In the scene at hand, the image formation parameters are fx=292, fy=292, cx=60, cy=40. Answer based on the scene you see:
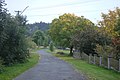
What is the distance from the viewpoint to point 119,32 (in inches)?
973

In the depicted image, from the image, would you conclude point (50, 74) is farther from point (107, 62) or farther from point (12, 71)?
point (107, 62)

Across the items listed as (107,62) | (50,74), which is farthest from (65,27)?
(50,74)

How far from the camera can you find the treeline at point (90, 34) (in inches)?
1195

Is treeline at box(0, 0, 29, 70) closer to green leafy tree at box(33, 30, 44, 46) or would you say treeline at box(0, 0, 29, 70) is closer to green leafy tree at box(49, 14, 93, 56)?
green leafy tree at box(49, 14, 93, 56)

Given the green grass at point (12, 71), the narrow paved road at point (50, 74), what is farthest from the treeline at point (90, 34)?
the green grass at point (12, 71)

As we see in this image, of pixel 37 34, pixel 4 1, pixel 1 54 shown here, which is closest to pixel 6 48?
pixel 1 54

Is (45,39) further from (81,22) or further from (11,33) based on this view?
(11,33)

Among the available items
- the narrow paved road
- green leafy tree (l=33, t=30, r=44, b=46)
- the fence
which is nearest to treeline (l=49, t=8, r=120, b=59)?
the fence

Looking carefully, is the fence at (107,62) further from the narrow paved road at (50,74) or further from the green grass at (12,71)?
the green grass at (12,71)

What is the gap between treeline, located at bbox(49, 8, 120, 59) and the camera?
30.4 metres

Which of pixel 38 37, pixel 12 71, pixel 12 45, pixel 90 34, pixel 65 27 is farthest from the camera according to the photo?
pixel 38 37

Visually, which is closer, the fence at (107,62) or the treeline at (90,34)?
the fence at (107,62)

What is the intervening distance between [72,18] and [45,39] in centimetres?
8604

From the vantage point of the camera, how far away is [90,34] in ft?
150
